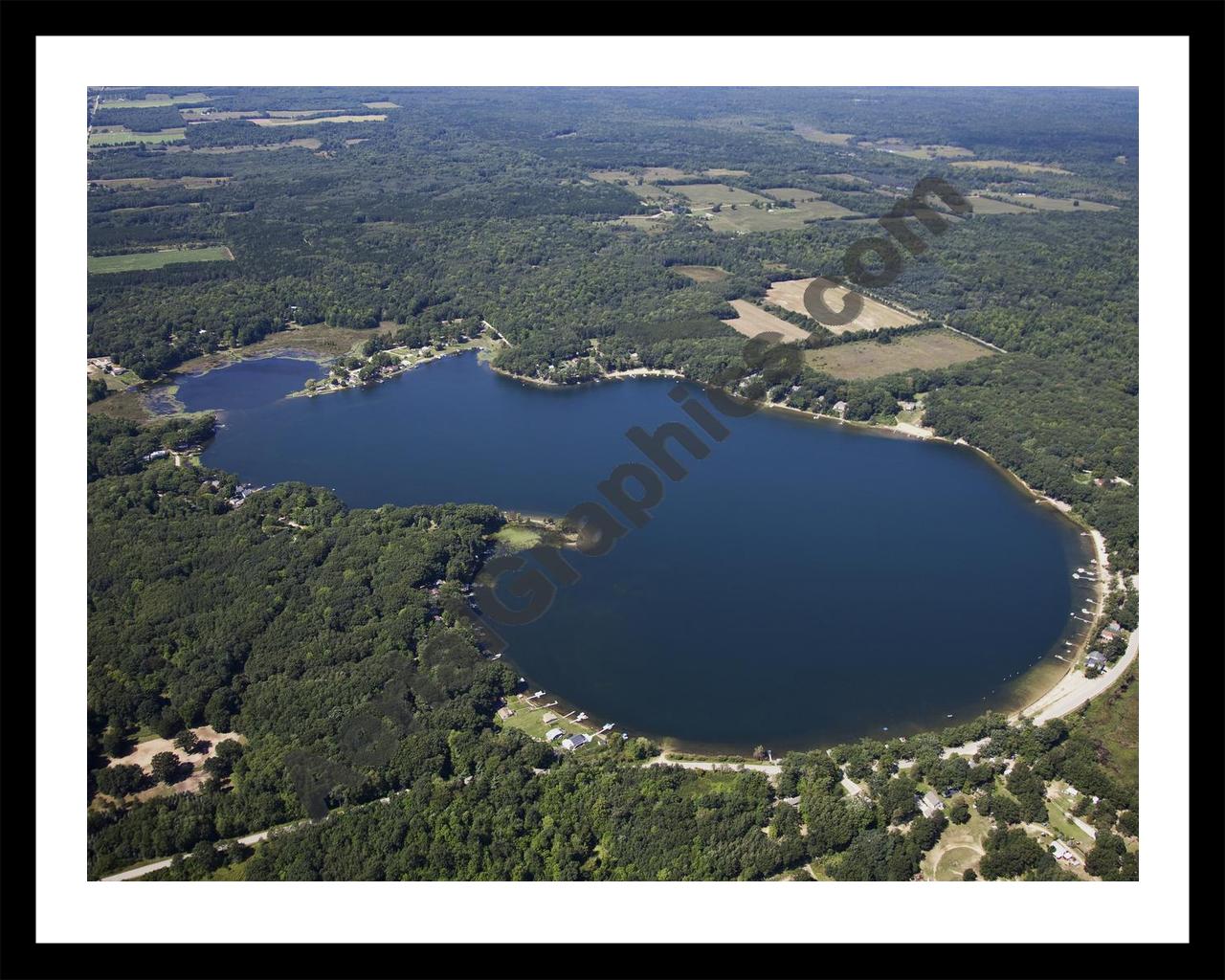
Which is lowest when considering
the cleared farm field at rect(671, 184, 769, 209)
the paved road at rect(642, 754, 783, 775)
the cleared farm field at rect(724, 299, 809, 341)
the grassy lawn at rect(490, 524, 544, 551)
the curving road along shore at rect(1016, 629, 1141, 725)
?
the paved road at rect(642, 754, 783, 775)

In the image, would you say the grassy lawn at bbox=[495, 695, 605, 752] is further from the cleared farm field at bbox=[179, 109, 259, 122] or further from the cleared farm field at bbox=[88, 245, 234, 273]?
the cleared farm field at bbox=[179, 109, 259, 122]

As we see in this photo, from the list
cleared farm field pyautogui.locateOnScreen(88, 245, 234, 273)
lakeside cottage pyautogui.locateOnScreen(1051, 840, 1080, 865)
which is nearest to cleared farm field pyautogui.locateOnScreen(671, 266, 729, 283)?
cleared farm field pyautogui.locateOnScreen(88, 245, 234, 273)

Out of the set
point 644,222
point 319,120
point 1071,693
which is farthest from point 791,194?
point 1071,693

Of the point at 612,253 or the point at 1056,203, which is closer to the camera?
the point at 612,253

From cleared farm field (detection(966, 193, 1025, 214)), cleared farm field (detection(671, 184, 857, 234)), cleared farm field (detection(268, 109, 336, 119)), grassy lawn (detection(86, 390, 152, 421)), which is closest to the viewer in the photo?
grassy lawn (detection(86, 390, 152, 421))

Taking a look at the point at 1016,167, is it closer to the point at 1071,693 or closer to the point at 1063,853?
the point at 1071,693

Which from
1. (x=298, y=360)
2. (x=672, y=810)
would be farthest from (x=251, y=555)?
(x=298, y=360)
